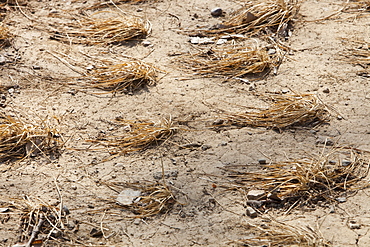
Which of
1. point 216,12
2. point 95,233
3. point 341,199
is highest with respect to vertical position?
point 216,12

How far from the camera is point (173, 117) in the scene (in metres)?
3.63

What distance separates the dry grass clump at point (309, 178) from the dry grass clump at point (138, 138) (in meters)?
0.55

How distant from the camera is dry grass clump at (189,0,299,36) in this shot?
4438mm

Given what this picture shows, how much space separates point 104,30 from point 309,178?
7.73 feet

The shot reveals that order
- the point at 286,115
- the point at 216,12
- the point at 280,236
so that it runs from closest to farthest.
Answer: the point at 280,236
the point at 286,115
the point at 216,12

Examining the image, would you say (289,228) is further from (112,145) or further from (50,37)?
(50,37)

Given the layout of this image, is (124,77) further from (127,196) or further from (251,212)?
(251,212)

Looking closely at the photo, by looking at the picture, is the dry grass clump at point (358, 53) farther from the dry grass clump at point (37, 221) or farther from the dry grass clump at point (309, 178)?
the dry grass clump at point (37, 221)

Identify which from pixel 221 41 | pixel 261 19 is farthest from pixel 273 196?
pixel 261 19

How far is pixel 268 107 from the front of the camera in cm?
366

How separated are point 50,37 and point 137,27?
753 millimetres

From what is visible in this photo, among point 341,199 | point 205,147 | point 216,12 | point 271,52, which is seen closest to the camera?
point 341,199

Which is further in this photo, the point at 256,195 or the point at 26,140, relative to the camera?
the point at 26,140

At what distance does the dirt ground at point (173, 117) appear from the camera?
2.84m
